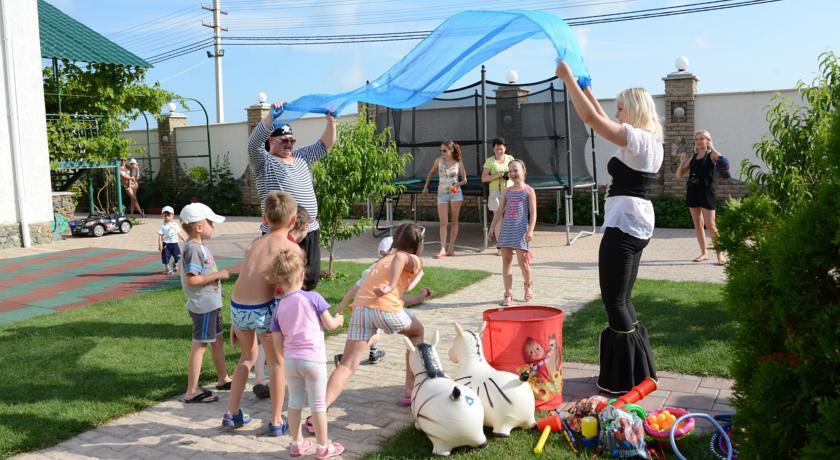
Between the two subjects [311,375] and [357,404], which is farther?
[357,404]

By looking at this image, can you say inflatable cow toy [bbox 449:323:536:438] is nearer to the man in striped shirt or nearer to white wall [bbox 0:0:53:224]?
the man in striped shirt

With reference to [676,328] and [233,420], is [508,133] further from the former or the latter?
[233,420]

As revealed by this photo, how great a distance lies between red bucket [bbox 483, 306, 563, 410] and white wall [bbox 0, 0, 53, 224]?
12577mm

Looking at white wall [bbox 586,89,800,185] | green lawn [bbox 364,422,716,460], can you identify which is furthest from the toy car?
green lawn [bbox 364,422,716,460]

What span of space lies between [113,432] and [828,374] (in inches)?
159

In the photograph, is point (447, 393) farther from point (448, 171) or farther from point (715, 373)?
point (448, 171)

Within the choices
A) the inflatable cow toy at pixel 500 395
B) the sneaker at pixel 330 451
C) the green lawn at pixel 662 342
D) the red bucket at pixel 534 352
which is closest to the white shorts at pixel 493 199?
the green lawn at pixel 662 342

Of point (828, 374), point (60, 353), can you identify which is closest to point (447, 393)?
point (828, 374)

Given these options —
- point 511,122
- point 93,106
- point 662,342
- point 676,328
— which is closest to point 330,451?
point 662,342

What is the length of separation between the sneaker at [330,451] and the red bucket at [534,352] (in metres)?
1.18

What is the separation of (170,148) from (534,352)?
70.5ft

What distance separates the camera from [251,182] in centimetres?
2153

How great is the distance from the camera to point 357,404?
4.86 m

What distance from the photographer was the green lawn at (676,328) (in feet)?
17.8
